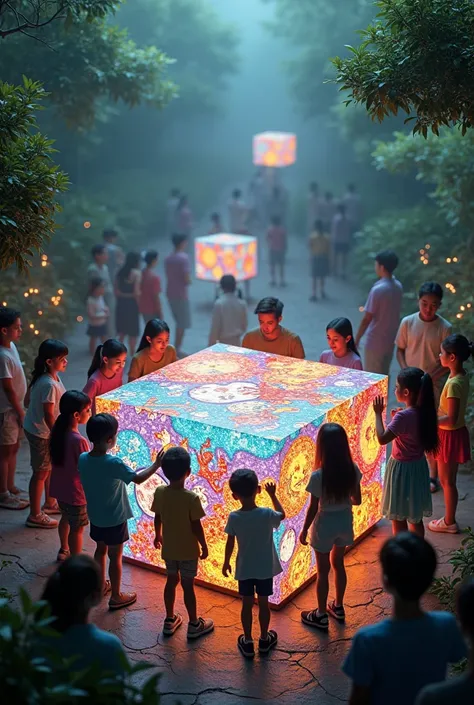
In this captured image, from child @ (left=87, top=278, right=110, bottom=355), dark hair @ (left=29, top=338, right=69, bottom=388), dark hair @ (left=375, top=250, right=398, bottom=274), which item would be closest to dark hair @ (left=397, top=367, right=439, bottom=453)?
dark hair @ (left=29, top=338, right=69, bottom=388)

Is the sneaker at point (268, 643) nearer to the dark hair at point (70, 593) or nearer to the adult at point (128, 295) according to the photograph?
the dark hair at point (70, 593)

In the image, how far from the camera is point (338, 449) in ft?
17.9

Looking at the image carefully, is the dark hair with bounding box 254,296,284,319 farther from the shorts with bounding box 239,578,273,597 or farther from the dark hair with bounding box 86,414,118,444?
the shorts with bounding box 239,578,273,597

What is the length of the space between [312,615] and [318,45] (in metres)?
16.7

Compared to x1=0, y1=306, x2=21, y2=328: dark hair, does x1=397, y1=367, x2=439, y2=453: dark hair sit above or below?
below

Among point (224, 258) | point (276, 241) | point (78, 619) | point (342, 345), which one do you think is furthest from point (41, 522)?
point (276, 241)

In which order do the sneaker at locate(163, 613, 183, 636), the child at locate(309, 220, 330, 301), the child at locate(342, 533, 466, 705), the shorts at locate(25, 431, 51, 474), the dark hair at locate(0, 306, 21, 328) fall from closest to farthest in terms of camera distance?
the child at locate(342, 533, 466, 705) → the sneaker at locate(163, 613, 183, 636) → the shorts at locate(25, 431, 51, 474) → the dark hair at locate(0, 306, 21, 328) → the child at locate(309, 220, 330, 301)

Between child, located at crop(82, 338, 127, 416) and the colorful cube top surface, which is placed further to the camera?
child, located at crop(82, 338, 127, 416)

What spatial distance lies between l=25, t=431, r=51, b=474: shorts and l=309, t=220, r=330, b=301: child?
7.76 m

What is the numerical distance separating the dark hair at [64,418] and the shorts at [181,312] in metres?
5.40

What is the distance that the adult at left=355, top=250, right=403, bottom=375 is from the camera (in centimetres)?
852

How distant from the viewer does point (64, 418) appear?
6.09 metres

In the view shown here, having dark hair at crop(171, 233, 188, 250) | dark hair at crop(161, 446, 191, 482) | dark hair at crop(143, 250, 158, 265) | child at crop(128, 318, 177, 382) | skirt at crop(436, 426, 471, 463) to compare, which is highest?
dark hair at crop(171, 233, 188, 250)

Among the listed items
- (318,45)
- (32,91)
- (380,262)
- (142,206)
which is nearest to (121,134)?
(142,206)
